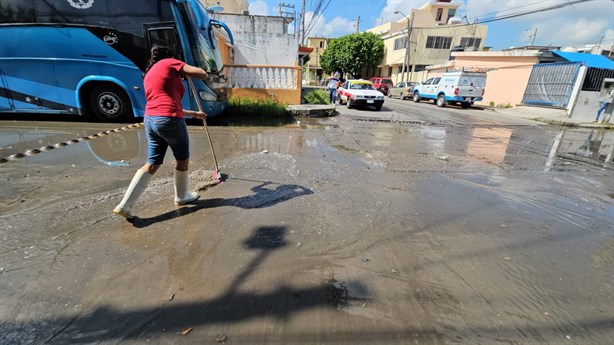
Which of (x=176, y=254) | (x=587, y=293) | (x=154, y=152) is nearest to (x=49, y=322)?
(x=176, y=254)

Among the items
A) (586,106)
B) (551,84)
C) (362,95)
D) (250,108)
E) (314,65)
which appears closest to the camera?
(250,108)

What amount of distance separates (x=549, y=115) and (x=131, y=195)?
20.4 metres

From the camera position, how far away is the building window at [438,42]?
37.9m

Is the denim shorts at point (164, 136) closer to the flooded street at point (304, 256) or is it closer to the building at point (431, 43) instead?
the flooded street at point (304, 256)

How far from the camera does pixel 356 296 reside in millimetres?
2273

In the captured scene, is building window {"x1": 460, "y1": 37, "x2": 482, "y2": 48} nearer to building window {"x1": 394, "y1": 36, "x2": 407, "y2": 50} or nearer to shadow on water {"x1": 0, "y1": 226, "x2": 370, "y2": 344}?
building window {"x1": 394, "y1": 36, "x2": 407, "y2": 50}

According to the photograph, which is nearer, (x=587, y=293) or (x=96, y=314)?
(x=96, y=314)

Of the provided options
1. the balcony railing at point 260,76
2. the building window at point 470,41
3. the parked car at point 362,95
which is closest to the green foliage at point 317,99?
the parked car at point 362,95

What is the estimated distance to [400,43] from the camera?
3891 cm

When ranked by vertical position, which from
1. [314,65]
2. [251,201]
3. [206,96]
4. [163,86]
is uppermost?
[314,65]

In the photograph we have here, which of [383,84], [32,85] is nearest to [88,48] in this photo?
[32,85]

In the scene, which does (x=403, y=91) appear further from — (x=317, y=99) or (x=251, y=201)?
(x=251, y=201)

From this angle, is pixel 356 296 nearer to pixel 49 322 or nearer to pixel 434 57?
pixel 49 322

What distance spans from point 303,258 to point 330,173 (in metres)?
2.66
